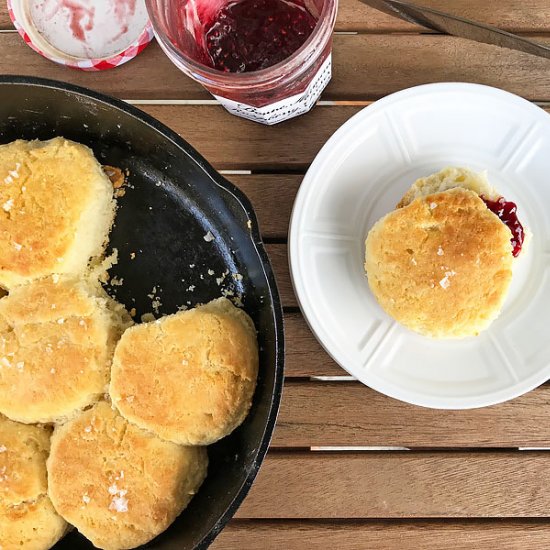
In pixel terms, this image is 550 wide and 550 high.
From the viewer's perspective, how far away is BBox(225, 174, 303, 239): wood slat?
52.2 inches

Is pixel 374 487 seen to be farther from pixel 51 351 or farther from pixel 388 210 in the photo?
pixel 51 351

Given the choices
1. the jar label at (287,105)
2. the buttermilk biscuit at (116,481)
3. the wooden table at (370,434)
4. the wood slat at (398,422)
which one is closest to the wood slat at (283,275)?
the wooden table at (370,434)

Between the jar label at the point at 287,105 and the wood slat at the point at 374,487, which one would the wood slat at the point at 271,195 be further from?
the wood slat at the point at 374,487

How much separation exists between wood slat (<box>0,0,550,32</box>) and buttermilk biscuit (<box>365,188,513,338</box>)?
17.6 inches

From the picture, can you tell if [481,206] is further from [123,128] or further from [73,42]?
[73,42]

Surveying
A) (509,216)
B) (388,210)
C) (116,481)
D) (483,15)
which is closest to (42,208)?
(116,481)

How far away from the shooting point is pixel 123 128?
123cm

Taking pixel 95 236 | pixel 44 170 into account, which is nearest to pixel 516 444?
pixel 95 236

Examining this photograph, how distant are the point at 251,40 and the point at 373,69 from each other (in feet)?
1.02

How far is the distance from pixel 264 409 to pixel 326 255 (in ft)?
1.06

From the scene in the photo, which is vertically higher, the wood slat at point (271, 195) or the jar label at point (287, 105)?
the jar label at point (287, 105)

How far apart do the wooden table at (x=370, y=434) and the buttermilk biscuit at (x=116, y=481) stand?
0.23 m

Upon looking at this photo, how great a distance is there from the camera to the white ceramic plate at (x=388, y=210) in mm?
1215

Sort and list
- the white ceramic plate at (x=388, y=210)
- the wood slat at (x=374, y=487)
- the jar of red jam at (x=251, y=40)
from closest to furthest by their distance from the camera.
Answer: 1. the jar of red jam at (x=251, y=40)
2. the white ceramic plate at (x=388, y=210)
3. the wood slat at (x=374, y=487)
